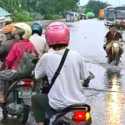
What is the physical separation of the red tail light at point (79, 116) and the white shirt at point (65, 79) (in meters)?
0.16

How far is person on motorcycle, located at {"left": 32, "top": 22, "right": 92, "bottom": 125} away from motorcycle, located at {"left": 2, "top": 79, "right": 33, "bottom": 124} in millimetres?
2518

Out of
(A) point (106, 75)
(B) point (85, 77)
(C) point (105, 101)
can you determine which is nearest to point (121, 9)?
(A) point (106, 75)

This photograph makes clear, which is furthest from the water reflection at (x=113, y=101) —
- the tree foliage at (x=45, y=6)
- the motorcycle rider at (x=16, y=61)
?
the tree foliage at (x=45, y=6)

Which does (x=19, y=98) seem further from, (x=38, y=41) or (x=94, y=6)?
(x=94, y=6)

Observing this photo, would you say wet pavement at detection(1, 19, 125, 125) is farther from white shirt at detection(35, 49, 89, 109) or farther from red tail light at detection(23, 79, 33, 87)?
white shirt at detection(35, 49, 89, 109)

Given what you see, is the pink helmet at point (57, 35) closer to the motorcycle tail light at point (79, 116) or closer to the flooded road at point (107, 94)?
the motorcycle tail light at point (79, 116)

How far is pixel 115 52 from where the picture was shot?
20.8 metres

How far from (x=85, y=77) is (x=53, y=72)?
37 cm

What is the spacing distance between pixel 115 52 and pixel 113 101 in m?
8.00

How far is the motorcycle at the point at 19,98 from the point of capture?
949 cm

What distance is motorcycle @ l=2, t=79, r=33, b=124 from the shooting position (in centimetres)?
949

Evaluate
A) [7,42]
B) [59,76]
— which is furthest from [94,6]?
[59,76]

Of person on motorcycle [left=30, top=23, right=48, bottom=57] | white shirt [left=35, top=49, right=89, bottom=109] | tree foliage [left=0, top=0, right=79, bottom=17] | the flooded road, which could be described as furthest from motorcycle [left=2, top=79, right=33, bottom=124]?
tree foliage [left=0, top=0, right=79, bottom=17]

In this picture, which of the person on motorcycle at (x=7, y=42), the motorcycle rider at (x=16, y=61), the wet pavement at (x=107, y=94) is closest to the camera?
the motorcycle rider at (x=16, y=61)
